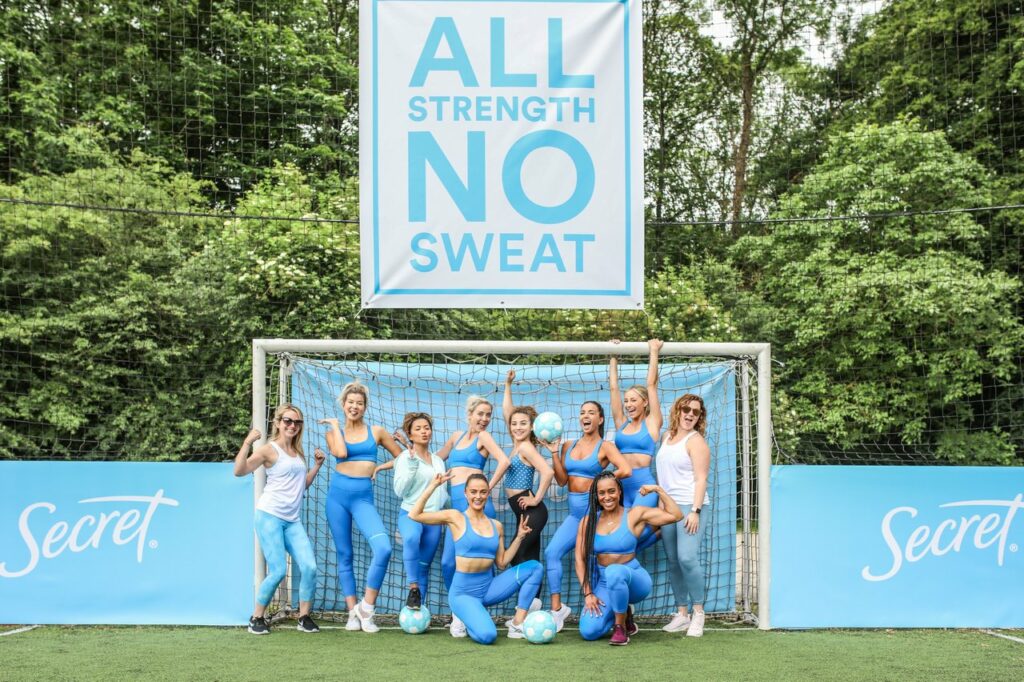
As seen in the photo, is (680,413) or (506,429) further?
(506,429)

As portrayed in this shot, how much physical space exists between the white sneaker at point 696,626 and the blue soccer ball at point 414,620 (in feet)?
4.76

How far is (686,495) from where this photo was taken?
5.37 meters

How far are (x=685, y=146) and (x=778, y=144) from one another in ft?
3.95

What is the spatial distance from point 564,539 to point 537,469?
0.43 meters

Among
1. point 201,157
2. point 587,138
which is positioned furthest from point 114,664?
point 201,157

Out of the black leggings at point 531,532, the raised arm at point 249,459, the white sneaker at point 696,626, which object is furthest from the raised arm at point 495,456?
the white sneaker at point 696,626

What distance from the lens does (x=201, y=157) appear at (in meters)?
10.9

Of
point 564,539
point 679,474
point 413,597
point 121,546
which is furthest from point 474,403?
point 121,546

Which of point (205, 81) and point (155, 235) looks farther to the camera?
point (205, 81)

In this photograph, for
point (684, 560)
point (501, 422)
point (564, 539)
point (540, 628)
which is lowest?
point (540, 628)

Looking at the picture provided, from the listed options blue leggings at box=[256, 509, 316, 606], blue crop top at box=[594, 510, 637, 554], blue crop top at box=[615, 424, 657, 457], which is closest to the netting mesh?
blue crop top at box=[615, 424, 657, 457]

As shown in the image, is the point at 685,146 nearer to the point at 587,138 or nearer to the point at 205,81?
the point at 205,81

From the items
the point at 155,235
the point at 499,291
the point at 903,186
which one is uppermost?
the point at 903,186

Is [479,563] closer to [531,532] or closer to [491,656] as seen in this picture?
[531,532]
